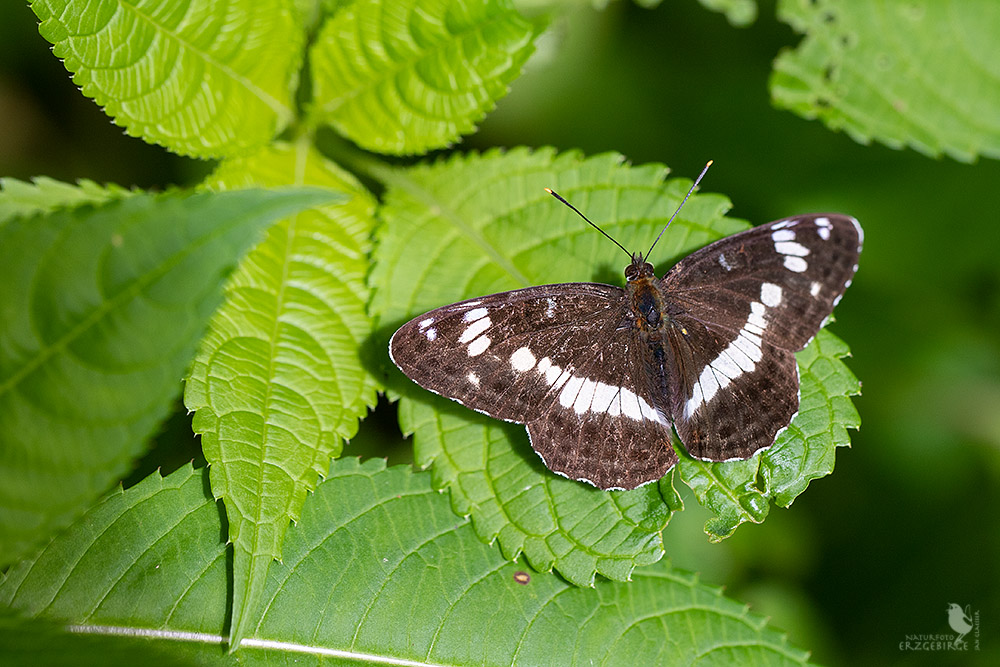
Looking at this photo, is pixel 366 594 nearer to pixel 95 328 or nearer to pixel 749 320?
pixel 95 328

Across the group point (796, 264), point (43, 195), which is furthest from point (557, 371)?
point (43, 195)

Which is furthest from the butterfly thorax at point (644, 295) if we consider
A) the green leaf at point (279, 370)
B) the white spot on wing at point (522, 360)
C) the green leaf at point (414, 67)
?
the green leaf at point (279, 370)

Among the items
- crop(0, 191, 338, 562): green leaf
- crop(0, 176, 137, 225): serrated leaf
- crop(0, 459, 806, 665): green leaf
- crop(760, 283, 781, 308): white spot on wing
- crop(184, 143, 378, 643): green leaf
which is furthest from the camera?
crop(760, 283, 781, 308): white spot on wing

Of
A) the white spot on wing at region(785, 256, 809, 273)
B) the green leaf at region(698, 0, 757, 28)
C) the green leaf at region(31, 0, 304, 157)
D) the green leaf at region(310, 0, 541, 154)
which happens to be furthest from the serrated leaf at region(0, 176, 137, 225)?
the green leaf at region(698, 0, 757, 28)

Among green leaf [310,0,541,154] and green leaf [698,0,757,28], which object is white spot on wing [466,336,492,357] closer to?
green leaf [310,0,541,154]

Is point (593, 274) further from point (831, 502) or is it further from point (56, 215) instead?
point (831, 502)

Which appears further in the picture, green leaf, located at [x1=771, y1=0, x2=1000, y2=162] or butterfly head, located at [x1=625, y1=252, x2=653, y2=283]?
green leaf, located at [x1=771, y1=0, x2=1000, y2=162]

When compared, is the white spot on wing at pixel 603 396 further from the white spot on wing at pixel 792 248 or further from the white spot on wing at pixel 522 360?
the white spot on wing at pixel 792 248

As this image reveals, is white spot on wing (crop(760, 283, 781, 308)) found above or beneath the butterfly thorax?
above
